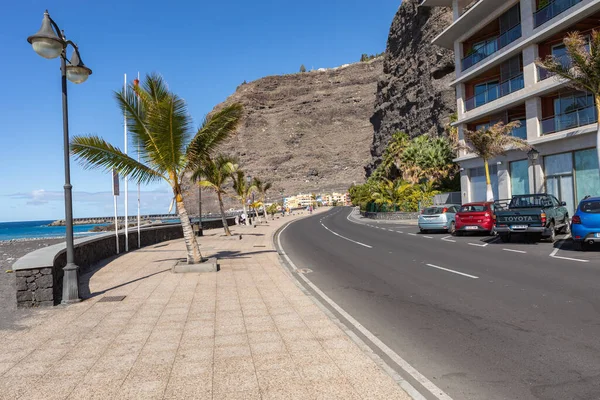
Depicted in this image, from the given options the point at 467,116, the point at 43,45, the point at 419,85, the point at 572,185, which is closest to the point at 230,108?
the point at 43,45

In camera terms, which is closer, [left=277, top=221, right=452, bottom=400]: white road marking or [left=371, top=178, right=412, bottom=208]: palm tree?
[left=277, top=221, right=452, bottom=400]: white road marking

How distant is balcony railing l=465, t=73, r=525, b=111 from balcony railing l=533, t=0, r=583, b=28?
11.2ft

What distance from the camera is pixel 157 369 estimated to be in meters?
4.96

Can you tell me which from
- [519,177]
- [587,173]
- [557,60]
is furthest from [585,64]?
[519,177]

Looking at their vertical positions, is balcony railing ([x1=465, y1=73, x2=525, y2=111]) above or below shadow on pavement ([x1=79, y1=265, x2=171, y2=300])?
above

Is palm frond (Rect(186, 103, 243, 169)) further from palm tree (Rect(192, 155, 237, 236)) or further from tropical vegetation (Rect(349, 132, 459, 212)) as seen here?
tropical vegetation (Rect(349, 132, 459, 212))

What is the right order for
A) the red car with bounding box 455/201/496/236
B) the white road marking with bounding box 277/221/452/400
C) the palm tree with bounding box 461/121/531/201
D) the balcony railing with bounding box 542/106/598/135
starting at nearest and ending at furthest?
the white road marking with bounding box 277/221/452/400 → the red car with bounding box 455/201/496/236 → the balcony railing with bounding box 542/106/598/135 → the palm tree with bounding box 461/121/531/201

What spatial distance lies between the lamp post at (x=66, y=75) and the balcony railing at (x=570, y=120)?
25513mm

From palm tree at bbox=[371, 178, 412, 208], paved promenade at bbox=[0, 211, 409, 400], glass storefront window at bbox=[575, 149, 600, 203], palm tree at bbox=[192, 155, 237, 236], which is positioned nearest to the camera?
paved promenade at bbox=[0, 211, 409, 400]

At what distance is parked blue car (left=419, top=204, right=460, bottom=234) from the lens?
24.6m

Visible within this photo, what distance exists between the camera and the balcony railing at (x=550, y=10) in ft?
84.3

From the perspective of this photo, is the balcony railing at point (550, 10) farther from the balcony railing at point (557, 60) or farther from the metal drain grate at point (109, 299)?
the metal drain grate at point (109, 299)

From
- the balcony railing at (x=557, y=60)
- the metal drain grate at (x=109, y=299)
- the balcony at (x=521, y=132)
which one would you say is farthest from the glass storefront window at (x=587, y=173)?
the metal drain grate at (x=109, y=299)

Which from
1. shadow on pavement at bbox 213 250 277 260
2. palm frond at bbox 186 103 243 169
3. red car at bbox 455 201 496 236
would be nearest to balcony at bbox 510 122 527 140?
red car at bbox 455 201 496 236
